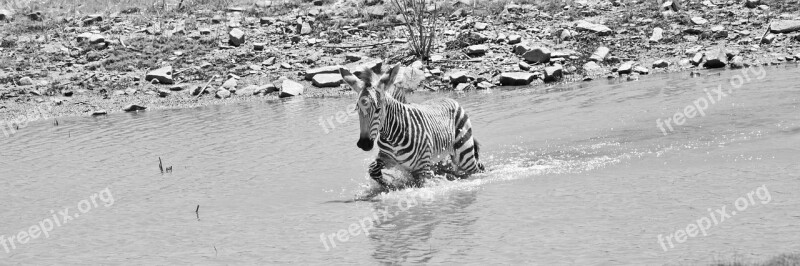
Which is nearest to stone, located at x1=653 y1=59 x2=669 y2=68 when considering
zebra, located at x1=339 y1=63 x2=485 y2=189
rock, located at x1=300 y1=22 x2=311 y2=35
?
rock, located at x1=300 y1=22 x2=311 y2=35

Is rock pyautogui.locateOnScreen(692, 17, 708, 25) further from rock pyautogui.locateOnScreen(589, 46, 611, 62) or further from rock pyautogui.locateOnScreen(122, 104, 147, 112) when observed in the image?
rock pyautogui.locateOnScreen(122, 104, 147, 112)

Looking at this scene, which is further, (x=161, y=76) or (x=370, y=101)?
(x=161, y=76)

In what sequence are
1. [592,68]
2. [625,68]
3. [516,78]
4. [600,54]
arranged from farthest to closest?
[600,54] → [592,68] → [625,68] → [516,78]

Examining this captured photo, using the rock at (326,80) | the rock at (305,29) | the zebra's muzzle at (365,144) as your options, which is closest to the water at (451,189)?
the zebra's muzzle at (365,144)

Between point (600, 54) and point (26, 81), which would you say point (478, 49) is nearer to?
point (600, 54)

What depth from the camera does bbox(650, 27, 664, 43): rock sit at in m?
26.0

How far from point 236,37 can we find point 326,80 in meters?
4.50

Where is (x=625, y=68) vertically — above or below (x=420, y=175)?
below

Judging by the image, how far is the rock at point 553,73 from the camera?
23.8 meters

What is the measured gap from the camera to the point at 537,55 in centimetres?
2511

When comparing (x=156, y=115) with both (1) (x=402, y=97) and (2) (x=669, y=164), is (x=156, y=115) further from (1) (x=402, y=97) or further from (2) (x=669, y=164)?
(2) (x=669, y=164)

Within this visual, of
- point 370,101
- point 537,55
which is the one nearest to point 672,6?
point 537,55

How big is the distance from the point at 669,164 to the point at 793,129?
109 inches

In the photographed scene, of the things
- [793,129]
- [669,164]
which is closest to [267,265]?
[669,164]
